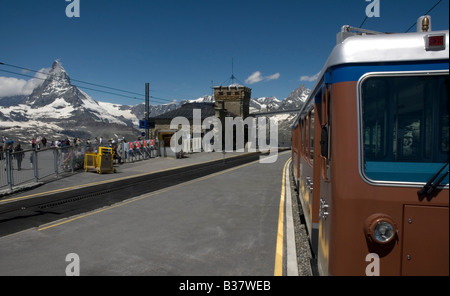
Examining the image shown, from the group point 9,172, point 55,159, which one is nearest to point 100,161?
point 55,159

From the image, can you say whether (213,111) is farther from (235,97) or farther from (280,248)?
(280,248)

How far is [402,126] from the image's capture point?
326cm

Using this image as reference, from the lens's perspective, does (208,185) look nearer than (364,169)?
No

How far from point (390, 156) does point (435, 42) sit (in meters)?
1.13

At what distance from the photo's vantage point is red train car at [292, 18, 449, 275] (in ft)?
10.1

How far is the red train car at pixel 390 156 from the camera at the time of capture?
3.09 metres

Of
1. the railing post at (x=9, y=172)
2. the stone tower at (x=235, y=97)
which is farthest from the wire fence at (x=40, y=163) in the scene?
the stone tower at (x=235, y=97)

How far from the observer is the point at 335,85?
3406mm

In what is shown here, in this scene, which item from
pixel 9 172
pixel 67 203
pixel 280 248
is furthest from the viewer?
A: pixel 9 172

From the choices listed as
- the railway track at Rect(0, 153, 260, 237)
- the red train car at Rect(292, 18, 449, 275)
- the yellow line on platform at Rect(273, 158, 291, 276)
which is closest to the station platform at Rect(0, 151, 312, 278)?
the yellow line on platform at Rect(273, 158, 291, 276)
